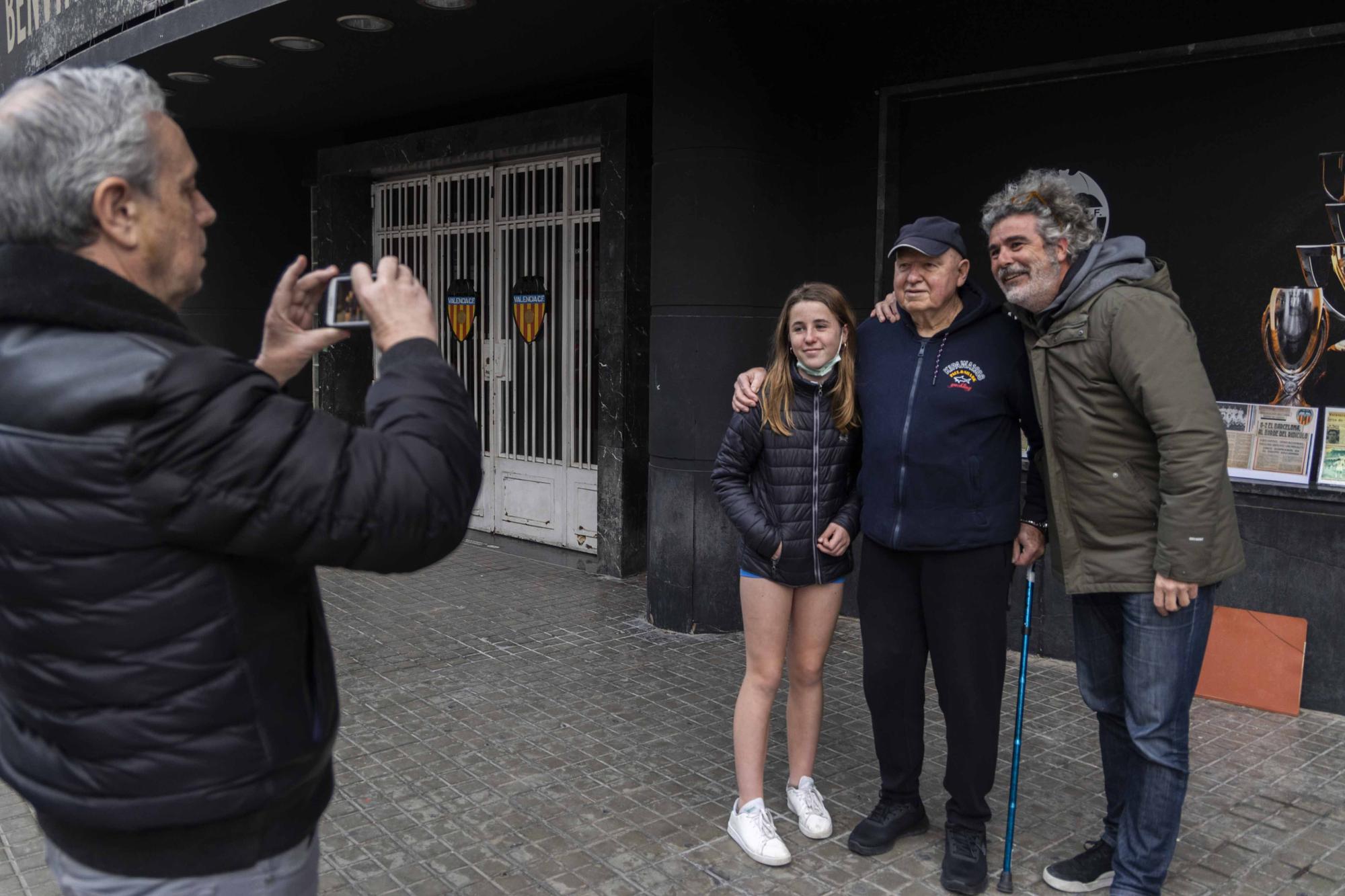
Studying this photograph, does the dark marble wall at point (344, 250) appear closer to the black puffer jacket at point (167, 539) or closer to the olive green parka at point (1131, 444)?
the olive green parka at point (1131, 444)

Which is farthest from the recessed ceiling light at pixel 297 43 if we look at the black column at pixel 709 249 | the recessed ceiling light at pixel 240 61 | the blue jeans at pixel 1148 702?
the blue jeans at pixel 1148 702

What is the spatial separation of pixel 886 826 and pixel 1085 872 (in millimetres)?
627

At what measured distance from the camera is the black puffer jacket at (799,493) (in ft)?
11.7

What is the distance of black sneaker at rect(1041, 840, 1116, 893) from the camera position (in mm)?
3367

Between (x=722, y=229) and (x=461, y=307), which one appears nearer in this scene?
(x=722, y=229)

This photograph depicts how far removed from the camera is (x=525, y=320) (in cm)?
855

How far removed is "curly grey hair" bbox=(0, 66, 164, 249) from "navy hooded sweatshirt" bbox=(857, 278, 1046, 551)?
2417 millimetres

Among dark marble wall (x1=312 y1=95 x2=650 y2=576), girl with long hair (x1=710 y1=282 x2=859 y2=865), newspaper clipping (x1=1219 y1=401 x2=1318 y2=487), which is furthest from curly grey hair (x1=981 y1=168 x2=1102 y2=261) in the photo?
dark marble wall (x1=312 y1=95 x2=650 y2=576)

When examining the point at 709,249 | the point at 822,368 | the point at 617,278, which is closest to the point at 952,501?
the point at 822,368

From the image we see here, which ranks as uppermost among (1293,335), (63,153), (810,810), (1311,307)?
(63,153)

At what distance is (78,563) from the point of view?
144 centimetres

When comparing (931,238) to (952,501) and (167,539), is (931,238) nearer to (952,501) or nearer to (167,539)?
(952,501)

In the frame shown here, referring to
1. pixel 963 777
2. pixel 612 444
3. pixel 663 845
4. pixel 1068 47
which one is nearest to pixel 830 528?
pixel 963 777

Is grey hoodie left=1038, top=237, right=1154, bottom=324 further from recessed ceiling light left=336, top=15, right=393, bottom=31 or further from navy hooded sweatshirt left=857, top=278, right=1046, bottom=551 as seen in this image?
recessed ceiling light left=336, top=15, right=393, bottom=31
